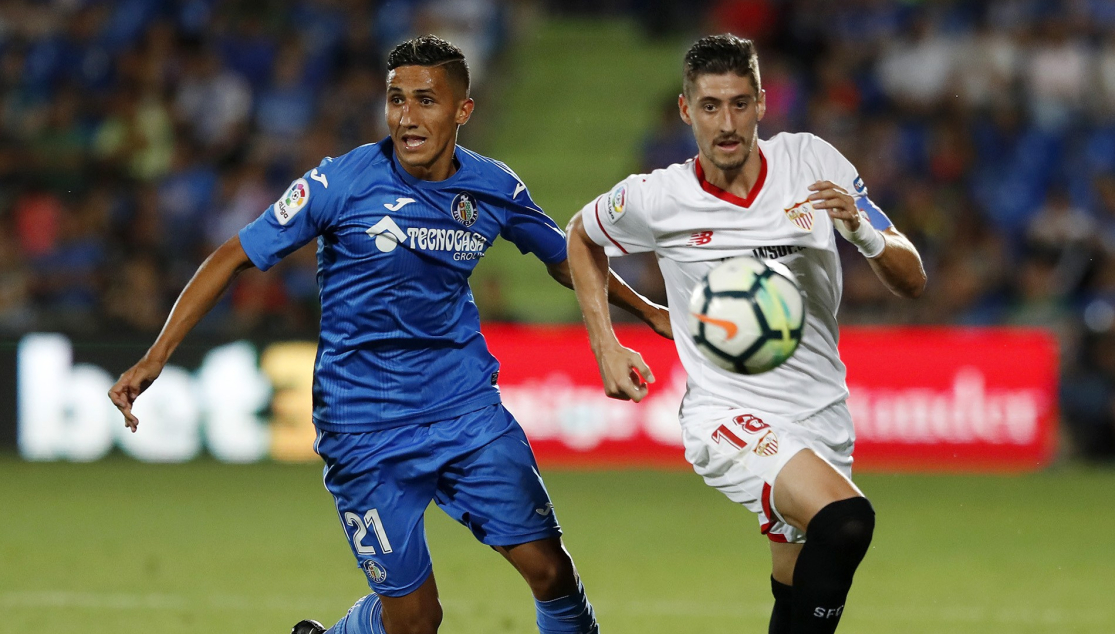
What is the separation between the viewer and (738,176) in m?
4.82

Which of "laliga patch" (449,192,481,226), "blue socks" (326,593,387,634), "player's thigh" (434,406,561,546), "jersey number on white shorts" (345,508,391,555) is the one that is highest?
"laliga patch" (449,192,481,226)

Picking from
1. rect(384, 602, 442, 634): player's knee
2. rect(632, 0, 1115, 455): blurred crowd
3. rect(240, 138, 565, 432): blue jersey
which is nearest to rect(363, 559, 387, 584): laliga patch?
rect(384, 602, 442, 634): player's knee

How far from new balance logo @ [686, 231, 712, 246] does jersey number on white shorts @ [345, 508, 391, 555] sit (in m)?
1.39

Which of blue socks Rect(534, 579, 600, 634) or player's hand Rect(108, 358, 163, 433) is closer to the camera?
player's hand Rect(108, 358, 163, 433)

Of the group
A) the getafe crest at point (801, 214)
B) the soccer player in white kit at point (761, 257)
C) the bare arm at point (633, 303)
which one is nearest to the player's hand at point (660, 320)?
the bare arm at point (633, 303)

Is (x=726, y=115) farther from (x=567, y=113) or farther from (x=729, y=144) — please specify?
(x=567, y=113)

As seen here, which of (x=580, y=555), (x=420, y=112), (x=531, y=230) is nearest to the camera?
(x=420, y=112)

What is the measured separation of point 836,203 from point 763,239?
48 centimetres

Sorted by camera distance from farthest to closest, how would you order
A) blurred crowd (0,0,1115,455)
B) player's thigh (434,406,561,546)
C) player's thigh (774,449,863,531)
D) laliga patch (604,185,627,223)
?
blurred crowd (0,0,1115,455)
laliga patch (604,185,627,223)
player's thigh (434,406,561,546)
player's thigh (774,449,863,531)

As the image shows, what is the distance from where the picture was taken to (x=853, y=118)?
46.9 ft

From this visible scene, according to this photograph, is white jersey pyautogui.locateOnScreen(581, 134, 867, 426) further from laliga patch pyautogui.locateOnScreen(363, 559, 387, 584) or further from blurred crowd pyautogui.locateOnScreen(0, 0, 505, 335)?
blurred crowd pyautogui.locateOnScreen(0, 0, 505, 335)

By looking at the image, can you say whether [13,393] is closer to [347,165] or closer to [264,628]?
[264,628]

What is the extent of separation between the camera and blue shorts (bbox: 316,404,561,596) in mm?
4824

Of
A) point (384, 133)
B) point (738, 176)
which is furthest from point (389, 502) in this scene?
point (384, 133)
